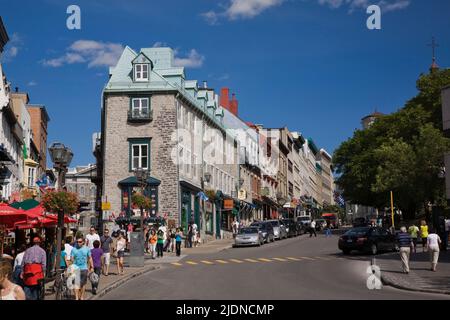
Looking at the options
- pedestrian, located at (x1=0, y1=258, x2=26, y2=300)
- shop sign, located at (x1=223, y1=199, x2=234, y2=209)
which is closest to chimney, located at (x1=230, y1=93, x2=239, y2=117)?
shop sign, located at (x1=223, y1=199, x2=234, y2=209)

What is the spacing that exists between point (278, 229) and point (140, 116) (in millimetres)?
14206

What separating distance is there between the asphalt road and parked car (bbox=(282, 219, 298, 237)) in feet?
69.6

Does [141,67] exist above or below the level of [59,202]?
above

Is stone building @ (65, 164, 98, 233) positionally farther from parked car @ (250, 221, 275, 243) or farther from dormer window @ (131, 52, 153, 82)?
parked car @ (250, 221, 275, 243)

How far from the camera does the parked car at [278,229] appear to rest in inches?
1929

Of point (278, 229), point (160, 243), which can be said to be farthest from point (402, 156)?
point (160, 243)

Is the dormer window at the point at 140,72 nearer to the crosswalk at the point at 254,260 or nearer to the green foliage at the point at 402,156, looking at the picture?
the green foliage at the point at 402,156

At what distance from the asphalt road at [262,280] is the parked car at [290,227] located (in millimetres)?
21204

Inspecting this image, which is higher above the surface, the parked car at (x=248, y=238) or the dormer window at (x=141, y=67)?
the dormer window at (x=141, y=67)

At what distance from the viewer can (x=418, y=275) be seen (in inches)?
857

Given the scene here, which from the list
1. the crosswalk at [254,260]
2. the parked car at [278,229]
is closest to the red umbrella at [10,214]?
the crosswalk at [254,260]

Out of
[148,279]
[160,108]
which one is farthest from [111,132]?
[148,279]

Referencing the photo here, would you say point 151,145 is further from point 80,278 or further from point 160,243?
point 80,278
